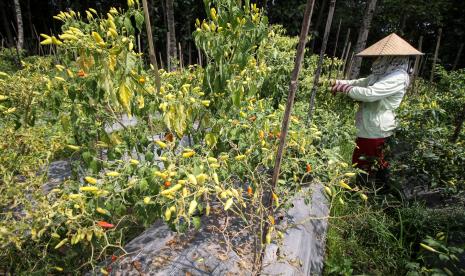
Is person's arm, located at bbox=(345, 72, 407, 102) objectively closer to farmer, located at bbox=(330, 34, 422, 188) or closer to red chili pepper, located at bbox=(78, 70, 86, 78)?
farmer, located at bbox=(330, 34, 422, 188)

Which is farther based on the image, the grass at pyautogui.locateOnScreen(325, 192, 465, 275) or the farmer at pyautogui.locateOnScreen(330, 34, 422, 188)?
the farmer at pyautogui.locateOnScreen(330, 34, 422, 188)

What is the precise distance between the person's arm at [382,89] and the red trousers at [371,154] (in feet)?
1.51

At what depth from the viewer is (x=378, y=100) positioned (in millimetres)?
2604

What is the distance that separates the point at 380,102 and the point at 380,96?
16 centimetres

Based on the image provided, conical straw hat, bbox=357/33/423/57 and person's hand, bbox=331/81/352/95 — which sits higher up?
conical straw hat, bbox=357/33/423/57

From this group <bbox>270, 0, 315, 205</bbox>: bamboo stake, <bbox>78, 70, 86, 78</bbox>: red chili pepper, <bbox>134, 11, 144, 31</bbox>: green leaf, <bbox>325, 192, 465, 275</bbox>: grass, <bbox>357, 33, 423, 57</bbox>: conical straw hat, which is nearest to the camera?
<bbox>270, 0, 315, 205</bbox>: bamboo stake

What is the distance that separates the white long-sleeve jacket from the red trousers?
0.19 feet

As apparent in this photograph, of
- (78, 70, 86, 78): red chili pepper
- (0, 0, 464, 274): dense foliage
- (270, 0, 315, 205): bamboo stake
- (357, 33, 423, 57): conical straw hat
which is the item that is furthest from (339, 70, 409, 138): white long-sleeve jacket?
(78, 70, 86, 78): red chili pepper

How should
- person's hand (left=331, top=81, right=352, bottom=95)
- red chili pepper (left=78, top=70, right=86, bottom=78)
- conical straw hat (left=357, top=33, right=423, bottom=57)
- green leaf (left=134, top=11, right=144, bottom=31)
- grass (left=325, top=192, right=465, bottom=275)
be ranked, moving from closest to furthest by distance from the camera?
1. red chili pepper (left=78, top=70, right=86, bottom=78)
2. green leaf (left=134, top=11, right=144, bottom=31)
3. grass (left=325, top=192, right=465, bottom=275)
4. conical straw hat (left=357, top=33, right=423, bottom=57)
5. person's hand (left=331, top=81, right=352, bottom=95)

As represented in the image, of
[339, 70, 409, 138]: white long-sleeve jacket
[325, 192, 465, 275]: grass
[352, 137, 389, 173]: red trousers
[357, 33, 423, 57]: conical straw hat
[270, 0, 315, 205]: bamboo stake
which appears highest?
[357, 33, 423, 57]: conical straw hat

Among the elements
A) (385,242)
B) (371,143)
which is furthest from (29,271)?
(371,143)

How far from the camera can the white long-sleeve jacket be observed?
2463 millimetres

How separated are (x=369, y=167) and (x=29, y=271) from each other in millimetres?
2769

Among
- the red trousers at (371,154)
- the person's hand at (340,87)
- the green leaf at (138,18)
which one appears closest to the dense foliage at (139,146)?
the green leaf at (138,18)
